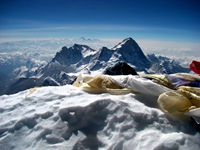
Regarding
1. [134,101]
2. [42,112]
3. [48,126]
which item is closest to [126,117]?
[134,101]

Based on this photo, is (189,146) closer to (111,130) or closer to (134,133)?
(134,133)

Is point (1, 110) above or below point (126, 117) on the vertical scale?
below

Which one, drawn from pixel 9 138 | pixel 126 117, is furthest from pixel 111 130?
pixel 9 138

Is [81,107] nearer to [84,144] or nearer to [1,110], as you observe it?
[84,144]

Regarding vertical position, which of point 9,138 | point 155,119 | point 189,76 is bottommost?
point 9,138

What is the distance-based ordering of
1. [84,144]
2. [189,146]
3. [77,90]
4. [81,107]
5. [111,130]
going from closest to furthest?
[189,146] < [84,144] < [111,130] < [81,107] < [77,90]

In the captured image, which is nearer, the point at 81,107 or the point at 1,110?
the point at 81,107

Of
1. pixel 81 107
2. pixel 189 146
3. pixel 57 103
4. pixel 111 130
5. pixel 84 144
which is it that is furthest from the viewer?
pixel 57 103
